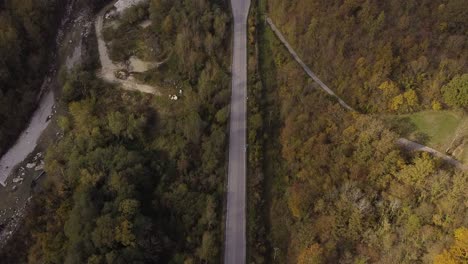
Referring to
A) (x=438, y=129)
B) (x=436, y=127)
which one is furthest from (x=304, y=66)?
(x=438, y=129)

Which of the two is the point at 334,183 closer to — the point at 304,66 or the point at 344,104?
the point at 344,104

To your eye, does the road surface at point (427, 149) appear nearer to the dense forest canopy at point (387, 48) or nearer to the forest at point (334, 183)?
the forest at point (334, 183)

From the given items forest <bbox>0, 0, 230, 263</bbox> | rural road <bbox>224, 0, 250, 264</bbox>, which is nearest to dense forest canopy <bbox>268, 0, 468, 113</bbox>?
rural road <bbox>224, 0, 250, 264</bbox>

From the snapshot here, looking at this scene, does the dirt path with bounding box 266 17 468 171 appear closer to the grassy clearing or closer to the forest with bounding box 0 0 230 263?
the grassy clearing

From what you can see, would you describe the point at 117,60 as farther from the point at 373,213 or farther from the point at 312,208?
the point at 373,213

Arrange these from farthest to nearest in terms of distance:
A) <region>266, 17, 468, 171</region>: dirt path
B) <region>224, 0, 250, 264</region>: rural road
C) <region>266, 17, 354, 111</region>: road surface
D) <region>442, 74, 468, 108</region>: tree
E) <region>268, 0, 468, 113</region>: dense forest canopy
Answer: <region>266, 17, 354, 111</region>: road surface → <region>224, 0, 250, 264</region>: rural road → <region>268, 0, 468, 113</region>: dense forest canopy → <region>442, 74, 468, 108</region>: tree → <region>266, 17, 468, 171</region>: dirt path
